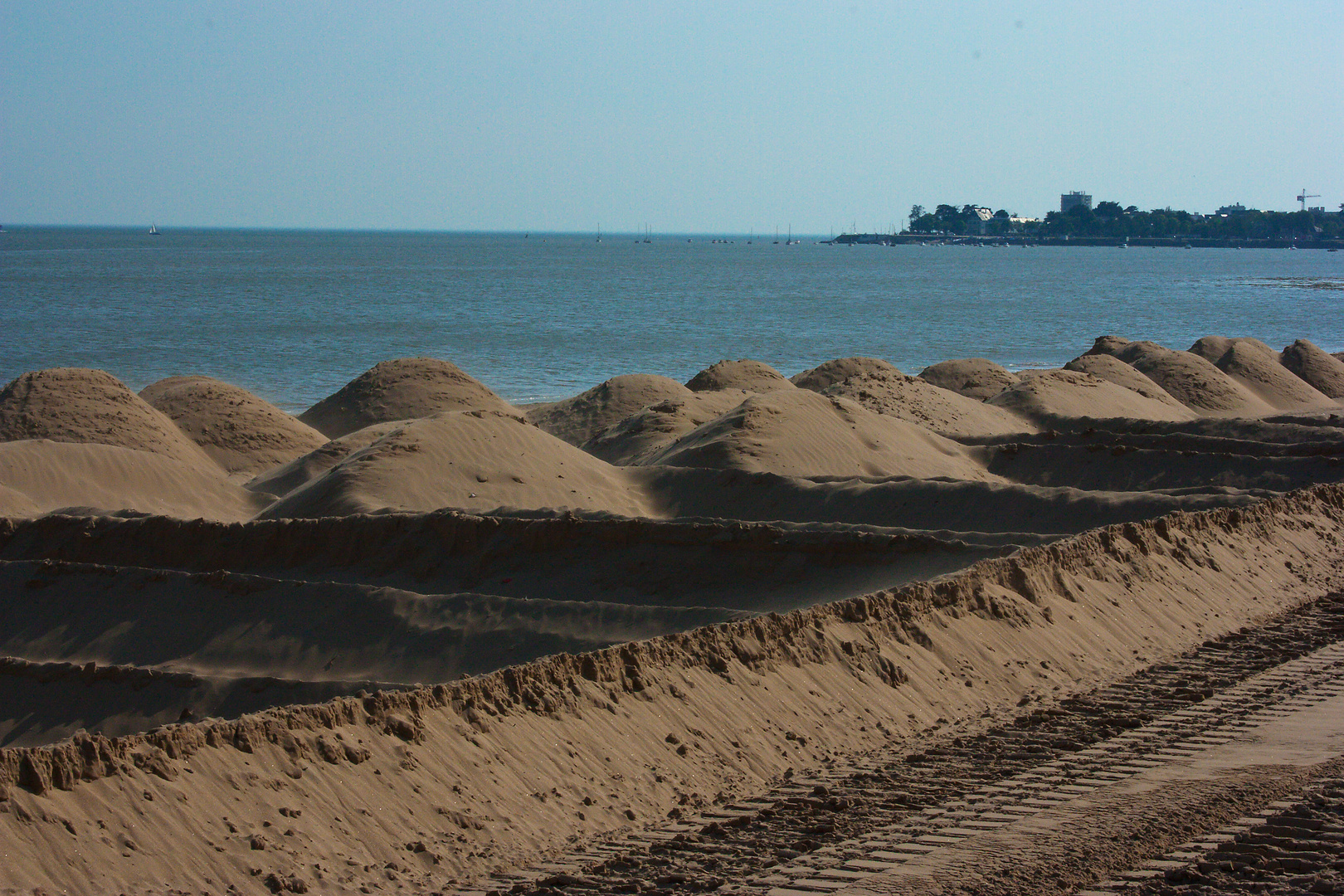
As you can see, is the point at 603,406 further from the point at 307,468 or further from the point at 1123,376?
the point at 1123,376

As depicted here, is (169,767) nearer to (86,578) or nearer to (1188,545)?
(86,578)

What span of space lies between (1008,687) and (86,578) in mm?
9456

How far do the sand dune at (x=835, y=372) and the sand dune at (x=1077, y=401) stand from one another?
129 inches

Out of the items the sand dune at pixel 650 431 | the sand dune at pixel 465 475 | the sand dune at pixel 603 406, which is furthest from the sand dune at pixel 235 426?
the sand dune at pixel 465 475

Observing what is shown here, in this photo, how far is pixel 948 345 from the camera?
194 ft

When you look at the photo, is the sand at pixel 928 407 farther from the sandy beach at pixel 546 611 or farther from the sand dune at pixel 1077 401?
the sand dune at pixel 1077 401

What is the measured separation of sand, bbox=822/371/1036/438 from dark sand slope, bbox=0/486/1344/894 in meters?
14.5

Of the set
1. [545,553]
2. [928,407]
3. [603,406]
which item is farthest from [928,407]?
[545,553]

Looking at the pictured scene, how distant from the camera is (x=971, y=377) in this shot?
35312 millimetres

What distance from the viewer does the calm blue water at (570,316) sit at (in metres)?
50.6

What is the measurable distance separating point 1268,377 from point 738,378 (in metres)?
16.1

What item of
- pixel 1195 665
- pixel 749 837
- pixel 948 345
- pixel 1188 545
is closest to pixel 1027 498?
pixel 1188 545

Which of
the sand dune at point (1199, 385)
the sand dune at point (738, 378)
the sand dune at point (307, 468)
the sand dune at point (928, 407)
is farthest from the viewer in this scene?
the sand dune at point (1199, 385)

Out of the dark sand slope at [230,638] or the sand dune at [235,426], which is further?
the sand dune at [235,426]
